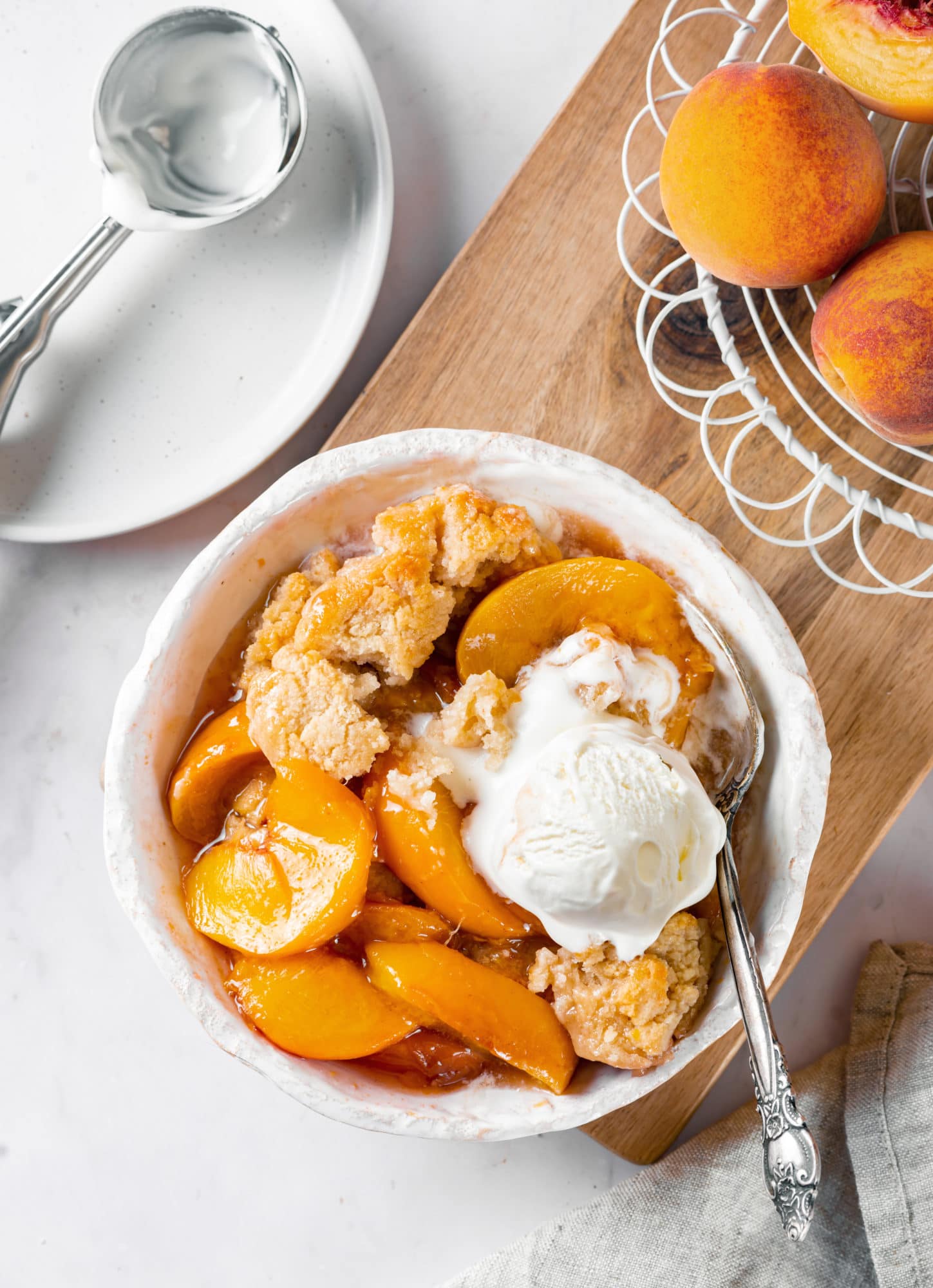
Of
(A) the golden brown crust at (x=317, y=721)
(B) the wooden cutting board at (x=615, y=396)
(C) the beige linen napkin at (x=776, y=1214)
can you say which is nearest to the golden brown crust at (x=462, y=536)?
(A) the golden brown crust at (x=317, y=721)

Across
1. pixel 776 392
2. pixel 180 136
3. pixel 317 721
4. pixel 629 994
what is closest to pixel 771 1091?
pixel 629 994

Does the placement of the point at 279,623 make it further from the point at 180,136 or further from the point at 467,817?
the point at 180,136

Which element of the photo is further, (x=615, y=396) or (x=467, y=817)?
(x=615, y=396)

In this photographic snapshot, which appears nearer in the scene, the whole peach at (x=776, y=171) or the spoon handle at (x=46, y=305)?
the whole peach at (x=776, y=171)

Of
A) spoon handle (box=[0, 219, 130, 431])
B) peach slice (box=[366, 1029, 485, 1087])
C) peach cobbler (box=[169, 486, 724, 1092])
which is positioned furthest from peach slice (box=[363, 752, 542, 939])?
spoon handle (box=[0, 219, 130, 431])

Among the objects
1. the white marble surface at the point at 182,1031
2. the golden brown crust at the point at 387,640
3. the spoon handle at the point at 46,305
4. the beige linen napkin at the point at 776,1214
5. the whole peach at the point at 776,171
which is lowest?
the beige linen napkin at the point at 776,1214

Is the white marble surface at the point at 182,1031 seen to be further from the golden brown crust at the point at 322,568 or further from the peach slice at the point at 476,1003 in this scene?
the peach slice at the point at 476,1003

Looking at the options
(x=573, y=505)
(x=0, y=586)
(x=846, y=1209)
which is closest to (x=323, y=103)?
(x=573, y=505)
